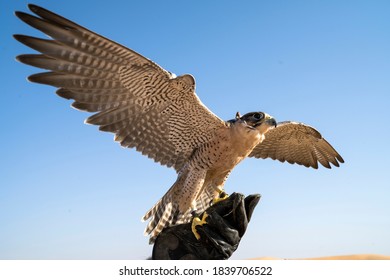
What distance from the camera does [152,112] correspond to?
4.85 m

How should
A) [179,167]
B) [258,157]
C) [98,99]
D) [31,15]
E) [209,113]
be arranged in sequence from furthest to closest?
[258,157]
[179,167]
[209,113]
[98,99]
[31,15]

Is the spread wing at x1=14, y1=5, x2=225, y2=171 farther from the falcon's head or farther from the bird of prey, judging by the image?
the falcon's head

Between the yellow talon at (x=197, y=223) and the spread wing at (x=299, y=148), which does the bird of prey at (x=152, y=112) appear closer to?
→ the yellow talon at (x=197, y=223)

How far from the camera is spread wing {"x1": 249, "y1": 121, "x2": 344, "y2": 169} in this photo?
610 cm

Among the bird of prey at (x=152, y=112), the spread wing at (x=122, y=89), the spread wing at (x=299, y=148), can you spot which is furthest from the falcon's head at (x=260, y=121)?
the spread wing at (x=299, y=148)

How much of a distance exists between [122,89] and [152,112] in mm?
511

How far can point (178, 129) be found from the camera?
5086 mm

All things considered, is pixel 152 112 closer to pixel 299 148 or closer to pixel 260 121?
pixel 260 121

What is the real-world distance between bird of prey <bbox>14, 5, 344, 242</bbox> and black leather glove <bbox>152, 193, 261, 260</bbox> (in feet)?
1.49

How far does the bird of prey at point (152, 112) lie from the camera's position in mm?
4090

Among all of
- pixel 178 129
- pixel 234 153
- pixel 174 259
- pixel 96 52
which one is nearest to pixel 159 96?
pixel 178 129

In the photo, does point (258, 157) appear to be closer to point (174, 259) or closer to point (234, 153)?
point (234, 153)

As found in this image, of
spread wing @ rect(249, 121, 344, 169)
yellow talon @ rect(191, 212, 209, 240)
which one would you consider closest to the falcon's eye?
spread wing @ rect(249, 121, 344, 169)
